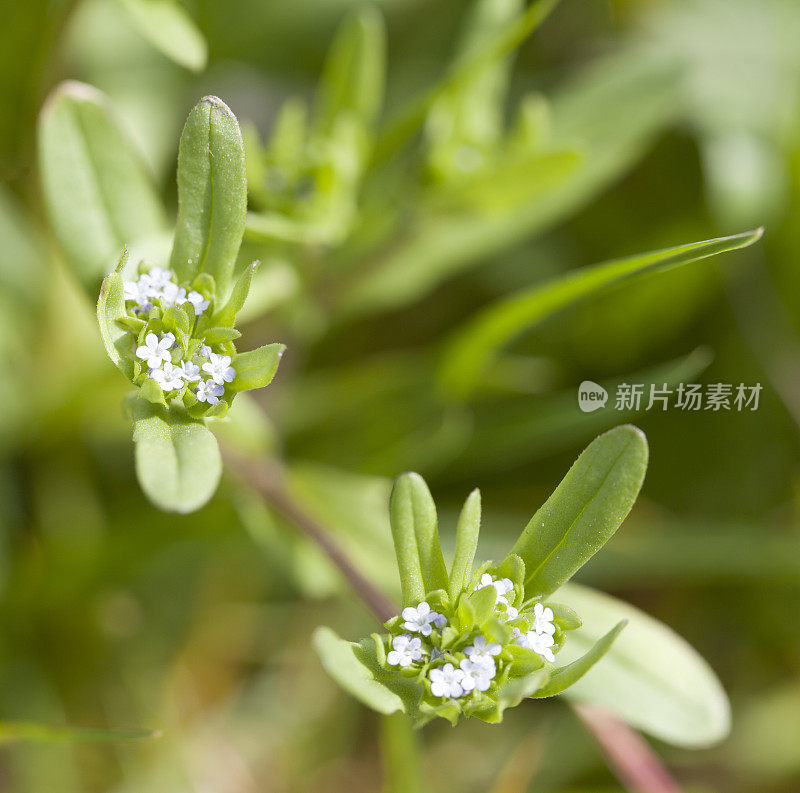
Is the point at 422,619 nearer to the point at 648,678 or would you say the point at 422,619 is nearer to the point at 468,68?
the point at 648,678

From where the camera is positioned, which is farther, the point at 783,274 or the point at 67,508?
the point at 783,274

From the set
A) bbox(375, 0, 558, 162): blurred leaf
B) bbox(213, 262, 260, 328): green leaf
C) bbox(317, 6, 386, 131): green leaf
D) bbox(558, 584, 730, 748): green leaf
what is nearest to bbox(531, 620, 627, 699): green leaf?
bbox(558, 584, 730, 748): green leaf

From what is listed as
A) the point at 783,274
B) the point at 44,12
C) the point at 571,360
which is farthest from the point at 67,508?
the point at 783,274

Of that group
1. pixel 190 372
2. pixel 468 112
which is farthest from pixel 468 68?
pixel 190 372

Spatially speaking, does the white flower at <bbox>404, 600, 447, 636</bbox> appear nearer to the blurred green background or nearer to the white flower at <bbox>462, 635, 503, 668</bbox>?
the white flower at <bbox>462, 635, 503, 668</bbox>

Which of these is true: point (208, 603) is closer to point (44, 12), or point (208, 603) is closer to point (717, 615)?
point (717, 615)

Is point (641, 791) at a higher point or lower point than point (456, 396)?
lower

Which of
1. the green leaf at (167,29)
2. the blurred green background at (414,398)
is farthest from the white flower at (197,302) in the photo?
the blurred green background at (414,398)
